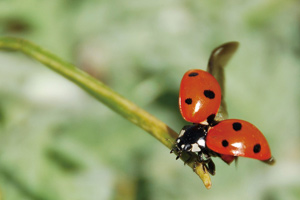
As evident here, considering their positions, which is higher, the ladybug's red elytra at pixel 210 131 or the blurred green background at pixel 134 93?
the blurred green background at pixel 134 93

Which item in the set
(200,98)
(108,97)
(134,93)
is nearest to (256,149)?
(200,98)

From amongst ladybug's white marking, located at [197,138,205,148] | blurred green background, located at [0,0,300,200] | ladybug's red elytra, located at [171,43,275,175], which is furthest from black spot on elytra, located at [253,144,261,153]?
blurred green background, located at [0,0,300,200]

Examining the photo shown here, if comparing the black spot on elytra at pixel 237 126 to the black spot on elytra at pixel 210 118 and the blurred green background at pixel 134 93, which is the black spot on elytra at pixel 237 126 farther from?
the blurred green background at pixel 134 93

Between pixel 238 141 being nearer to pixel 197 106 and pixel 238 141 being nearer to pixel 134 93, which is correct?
pixel 197 106

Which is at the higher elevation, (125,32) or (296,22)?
(296,22)

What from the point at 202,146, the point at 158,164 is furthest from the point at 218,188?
the point at 202,146

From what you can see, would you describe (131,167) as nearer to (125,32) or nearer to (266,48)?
(125,32)

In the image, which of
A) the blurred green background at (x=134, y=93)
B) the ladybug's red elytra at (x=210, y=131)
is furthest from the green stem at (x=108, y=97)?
the blurred green background at (x=134, y=93)

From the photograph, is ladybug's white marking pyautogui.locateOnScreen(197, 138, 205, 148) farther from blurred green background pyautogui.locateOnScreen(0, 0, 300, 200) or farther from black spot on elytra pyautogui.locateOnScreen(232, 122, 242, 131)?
blurred green background pyautogui.locateOnScreen(0, 0, 300, 200)
